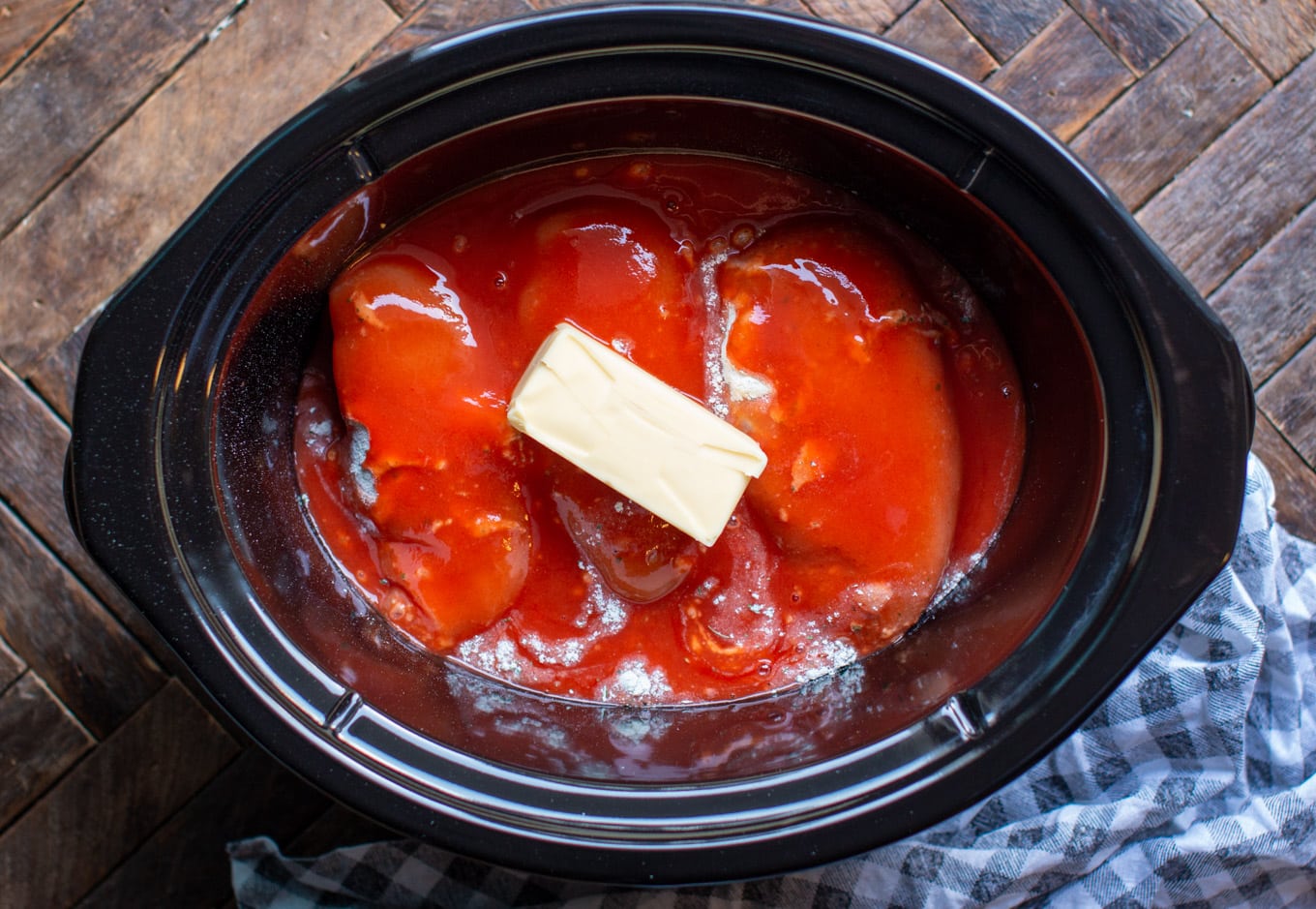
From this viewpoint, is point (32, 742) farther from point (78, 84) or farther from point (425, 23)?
point (425, 23)

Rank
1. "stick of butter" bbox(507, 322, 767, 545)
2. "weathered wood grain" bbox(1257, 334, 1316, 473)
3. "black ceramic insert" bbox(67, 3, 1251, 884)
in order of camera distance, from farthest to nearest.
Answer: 1. "weathered wood grain" bbox(1257, 334, 1316, 473)
2. "stick of butter" bbox(507, 322, 767, 545)
3. "black ceramic insert" bbox(67, 3, 1251, 884)

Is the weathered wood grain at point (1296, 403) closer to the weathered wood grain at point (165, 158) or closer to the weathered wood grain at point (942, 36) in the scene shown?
the weathered wood grain at point (942, 36)

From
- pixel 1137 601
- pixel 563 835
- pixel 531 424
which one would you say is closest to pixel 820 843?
pixel 563 835

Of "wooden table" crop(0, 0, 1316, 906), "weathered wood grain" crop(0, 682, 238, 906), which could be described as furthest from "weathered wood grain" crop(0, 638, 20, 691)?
"weathered wood grain" crop(0, 682, 238, 906)

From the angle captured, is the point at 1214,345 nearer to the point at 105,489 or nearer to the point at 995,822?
the point at 995,822

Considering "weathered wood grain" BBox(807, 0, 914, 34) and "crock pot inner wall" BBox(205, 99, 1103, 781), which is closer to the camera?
"crock pot inner wall" BBox(205, 99, 1103, 781)

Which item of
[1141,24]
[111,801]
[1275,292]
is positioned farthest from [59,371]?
[1275,292]

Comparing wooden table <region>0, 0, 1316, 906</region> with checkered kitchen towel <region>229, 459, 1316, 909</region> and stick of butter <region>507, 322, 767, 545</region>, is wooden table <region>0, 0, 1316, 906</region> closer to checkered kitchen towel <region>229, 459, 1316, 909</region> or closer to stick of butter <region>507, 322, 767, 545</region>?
checkered kitchen towel <region>229, 459, 1316, 909</region>
